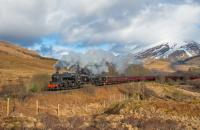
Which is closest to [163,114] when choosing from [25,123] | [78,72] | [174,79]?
[25,123]

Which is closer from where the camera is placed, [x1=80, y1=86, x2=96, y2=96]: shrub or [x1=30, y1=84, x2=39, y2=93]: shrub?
[x1=80, y1=86, x2=96, y2=96]: shrub

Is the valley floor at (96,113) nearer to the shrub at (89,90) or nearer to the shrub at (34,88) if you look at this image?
the shrub at (89,90)

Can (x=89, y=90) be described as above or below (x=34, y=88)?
below

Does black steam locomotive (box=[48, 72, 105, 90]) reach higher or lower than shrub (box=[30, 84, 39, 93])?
higher

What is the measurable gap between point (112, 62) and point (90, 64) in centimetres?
1445

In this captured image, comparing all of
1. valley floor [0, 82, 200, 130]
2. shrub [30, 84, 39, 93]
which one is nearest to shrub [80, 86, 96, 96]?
valley floor [0, 82, 200, 130]

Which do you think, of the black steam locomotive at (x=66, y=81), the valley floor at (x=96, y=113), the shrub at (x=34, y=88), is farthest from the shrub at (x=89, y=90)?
the shrub at (x=34, y=88)

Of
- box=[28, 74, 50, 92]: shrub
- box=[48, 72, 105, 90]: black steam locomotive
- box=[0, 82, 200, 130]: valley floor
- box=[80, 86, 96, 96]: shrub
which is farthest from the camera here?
box=[48, 72, 105, 90]: black steam locomotive

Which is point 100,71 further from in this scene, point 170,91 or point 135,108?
point 135,108

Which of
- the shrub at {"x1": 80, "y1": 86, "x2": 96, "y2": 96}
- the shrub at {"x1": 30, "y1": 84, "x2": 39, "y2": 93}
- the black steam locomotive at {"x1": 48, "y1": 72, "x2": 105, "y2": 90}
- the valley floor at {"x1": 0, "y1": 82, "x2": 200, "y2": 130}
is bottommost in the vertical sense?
the valley floor at {"x1": 0, "y1": 82, "x2": 200, "y2": 130}

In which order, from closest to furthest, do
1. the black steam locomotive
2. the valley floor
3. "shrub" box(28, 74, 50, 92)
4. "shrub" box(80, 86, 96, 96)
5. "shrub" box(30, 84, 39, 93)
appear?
the valley floor
"shrub" box(80, 86, 96, 96)
"shrub" box(30, 84, 39, 93)
"shrub" box(28, 74, 50, 92)
the black steam locomotive

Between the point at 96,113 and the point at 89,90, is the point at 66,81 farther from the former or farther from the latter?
the point at 96,113

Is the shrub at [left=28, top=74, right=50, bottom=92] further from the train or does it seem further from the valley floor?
the valley floor

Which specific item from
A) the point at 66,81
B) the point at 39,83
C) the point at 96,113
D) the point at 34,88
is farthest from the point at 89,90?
the point at 96,113
